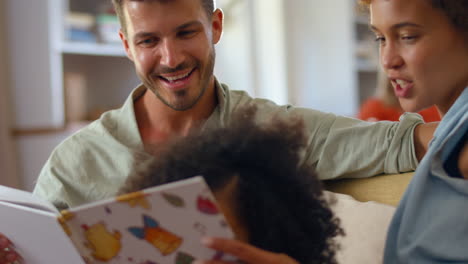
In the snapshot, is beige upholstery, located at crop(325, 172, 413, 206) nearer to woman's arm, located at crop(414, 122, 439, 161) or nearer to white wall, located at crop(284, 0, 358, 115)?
woman's arm, located at crop(414, 122, 439, 161)

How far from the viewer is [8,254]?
0.84 meters

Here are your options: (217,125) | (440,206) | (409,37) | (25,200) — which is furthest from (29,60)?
(440,206)

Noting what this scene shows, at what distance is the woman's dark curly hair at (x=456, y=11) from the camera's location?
30.7 inches

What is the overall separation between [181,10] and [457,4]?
0.67 m

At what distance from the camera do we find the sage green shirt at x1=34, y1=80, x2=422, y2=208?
3.46 ft

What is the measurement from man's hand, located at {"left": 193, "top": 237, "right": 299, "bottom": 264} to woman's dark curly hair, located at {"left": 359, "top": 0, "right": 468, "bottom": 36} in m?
0.51

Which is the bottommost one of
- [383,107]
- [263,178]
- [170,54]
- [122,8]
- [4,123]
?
[383,107]

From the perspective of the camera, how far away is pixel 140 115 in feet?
4.61

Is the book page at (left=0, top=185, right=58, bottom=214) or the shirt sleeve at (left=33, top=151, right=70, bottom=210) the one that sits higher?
the book page at (left=0, top=185, right=58, bottom=214)

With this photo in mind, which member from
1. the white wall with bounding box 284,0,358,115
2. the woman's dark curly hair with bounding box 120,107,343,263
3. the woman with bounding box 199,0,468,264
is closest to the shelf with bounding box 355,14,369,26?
the white wall with bounding box 284,0,358,115

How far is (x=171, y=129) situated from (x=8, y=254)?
2.03ft

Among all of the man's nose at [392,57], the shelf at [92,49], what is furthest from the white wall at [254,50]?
the man's nose at [392,57]

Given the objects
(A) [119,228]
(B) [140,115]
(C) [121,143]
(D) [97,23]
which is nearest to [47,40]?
(D) [97,23]

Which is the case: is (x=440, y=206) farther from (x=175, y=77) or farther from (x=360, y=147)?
(x=175, y=77)
